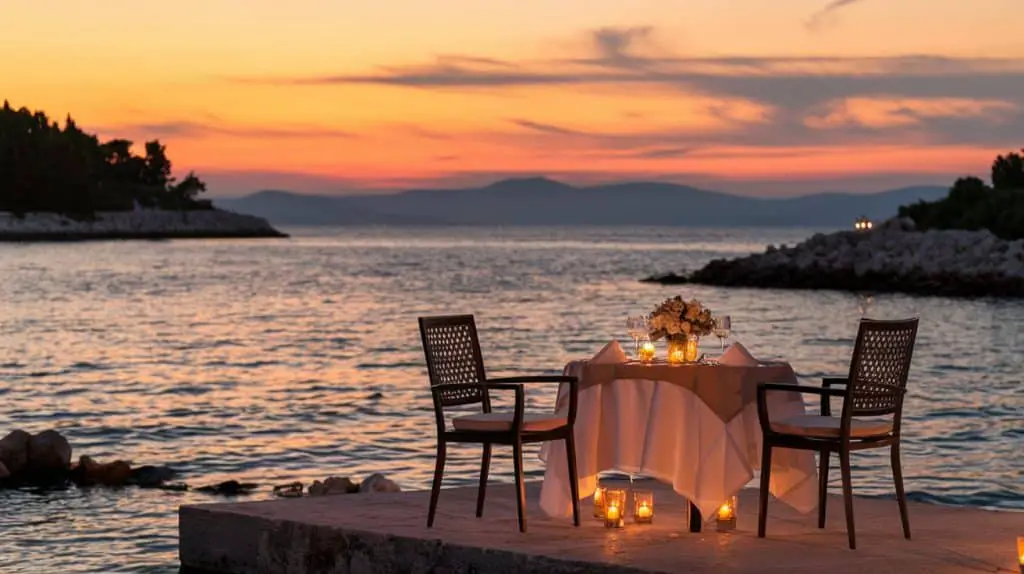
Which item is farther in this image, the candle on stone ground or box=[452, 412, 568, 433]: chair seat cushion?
the candle on stone ground

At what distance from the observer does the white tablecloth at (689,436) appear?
25.8 feet

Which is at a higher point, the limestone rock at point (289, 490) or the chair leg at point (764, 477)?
the chair leg at point (764, 477)

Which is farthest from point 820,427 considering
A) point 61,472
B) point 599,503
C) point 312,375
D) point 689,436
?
point 312,375

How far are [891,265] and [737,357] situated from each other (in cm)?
4555

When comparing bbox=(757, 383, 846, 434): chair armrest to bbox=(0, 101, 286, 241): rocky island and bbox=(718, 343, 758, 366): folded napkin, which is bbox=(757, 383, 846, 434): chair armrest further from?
bbox=(0, 101, 286, 241): rocky island

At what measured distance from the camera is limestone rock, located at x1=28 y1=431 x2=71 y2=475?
13.0 meters

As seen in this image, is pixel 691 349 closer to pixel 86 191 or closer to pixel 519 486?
pixel 519 486

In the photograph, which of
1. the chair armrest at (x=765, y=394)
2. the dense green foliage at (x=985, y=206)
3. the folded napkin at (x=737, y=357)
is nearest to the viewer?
the chair armrest at (x=765, y=394)

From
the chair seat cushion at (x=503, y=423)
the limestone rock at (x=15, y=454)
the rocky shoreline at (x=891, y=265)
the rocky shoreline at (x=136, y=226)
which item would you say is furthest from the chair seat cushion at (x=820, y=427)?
the rocky shoreline at (x=136, y=226)

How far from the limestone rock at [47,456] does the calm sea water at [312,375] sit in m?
0.62

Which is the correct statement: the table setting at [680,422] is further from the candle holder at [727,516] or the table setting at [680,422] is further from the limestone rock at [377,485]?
the limestone rock at [377,485]

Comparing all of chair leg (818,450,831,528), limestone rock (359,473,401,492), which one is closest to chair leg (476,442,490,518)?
chair leg (818,450,831,528)

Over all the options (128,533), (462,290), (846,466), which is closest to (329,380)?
(128,533)

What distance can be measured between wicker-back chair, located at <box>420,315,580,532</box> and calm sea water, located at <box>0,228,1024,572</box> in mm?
2340
